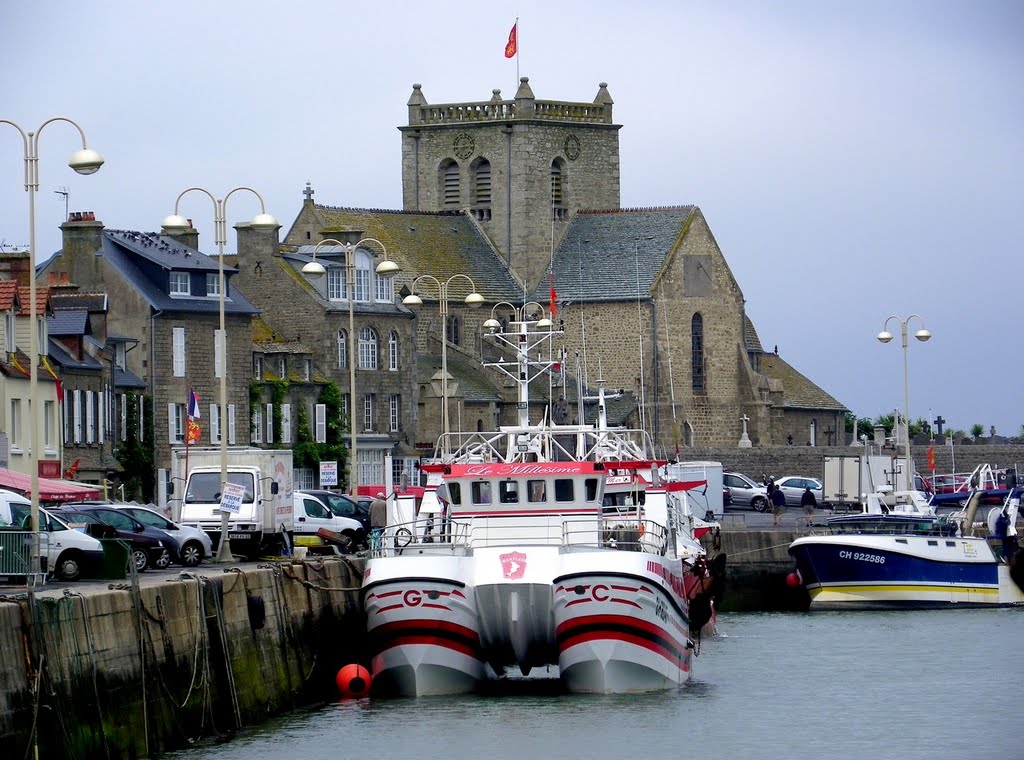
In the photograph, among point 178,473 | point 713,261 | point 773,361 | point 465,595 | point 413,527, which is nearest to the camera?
point 465,595

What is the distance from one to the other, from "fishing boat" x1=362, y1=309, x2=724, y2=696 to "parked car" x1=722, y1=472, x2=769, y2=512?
149ft

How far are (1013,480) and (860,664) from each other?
1029 inches

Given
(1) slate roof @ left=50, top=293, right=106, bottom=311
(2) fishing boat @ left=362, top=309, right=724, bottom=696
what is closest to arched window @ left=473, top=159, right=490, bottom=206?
(1) slate roof @ left=50, top=293, right=106, bottom=311

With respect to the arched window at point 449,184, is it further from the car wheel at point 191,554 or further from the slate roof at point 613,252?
the car wheel at point 191,554

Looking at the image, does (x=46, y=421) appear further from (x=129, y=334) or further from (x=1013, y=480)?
(x=1013, y=480)

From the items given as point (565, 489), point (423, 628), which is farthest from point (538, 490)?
point (423, 628)

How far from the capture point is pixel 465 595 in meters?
34.1

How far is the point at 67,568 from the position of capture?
35156 mm

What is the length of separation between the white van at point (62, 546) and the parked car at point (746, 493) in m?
49.1

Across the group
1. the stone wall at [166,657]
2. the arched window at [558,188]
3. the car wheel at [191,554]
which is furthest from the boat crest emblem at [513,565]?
the arched window at [558,188]

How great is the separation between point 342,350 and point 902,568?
33.4m

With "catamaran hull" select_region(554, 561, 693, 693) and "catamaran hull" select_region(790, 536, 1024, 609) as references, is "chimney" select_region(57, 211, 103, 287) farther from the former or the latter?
"catamaran hull" select_region(554, 561, 693, 693)

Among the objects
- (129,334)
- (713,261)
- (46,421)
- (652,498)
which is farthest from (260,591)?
(713,261)

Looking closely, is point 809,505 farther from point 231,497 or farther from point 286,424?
point 231,497
